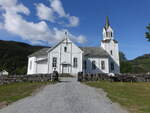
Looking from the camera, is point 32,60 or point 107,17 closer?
point 32,60

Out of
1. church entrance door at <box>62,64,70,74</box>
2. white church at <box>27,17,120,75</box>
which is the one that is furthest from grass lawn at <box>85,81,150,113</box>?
white church at <box>27,17,120,75</box>

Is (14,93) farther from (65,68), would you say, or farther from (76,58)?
(76,58)

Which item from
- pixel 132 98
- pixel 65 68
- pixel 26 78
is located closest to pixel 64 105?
pixel 132 98

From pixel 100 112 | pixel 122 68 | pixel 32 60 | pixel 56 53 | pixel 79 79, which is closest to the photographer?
pixel 100 112

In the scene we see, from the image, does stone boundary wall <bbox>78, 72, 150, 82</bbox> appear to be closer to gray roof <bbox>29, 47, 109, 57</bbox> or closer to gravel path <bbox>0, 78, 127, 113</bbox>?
gravel path <bbox>0, 78, 127, 113</bbox>

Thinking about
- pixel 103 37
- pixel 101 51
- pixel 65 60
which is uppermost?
pixel 103 37

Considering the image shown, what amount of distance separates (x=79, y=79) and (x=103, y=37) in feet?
79.1

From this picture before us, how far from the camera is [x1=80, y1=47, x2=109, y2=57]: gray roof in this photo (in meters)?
40.2

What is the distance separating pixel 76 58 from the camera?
36.3 meters

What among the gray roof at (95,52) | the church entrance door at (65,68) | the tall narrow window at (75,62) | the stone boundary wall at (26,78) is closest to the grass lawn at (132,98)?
the stone boundary wall at (26,78)

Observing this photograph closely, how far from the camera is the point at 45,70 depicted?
36.6m

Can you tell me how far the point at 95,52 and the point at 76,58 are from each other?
7011 millimetres

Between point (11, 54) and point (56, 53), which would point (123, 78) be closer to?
point (56, 53)

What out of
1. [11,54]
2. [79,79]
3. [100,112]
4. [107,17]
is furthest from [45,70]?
[11,54]
